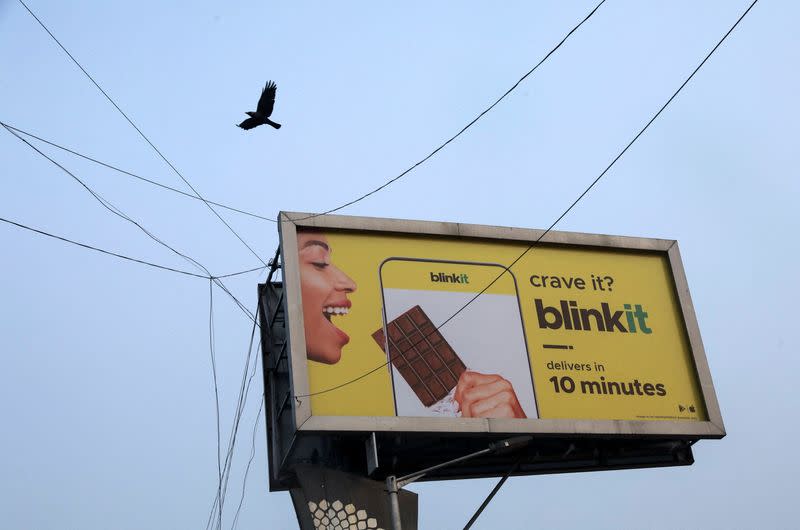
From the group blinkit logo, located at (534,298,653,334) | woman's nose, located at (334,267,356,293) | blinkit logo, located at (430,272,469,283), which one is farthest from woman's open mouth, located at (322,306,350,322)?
blinkit logo, located at (534,298,653,334)

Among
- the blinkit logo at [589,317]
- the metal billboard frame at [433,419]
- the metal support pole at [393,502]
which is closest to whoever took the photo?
Answer: the metal support pole at [393,502]

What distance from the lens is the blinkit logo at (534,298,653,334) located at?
58.0ft

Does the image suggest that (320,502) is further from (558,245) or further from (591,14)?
(591,14)

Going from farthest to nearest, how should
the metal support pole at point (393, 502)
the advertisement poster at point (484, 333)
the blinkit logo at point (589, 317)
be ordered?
the blinkit logo at point (589, 317) < the advertisement poster at point (484, 333) < the metal support pole at point (393, 502)

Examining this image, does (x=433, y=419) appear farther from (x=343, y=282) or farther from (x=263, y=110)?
(x=263, y=110)

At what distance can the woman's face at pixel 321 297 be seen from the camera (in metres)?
16.2

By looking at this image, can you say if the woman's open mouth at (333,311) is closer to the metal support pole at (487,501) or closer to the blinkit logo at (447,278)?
the blinkit logo at (447,278)

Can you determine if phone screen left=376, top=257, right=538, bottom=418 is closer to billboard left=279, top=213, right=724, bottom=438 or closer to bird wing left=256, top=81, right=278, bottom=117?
billboard left=279, top=213, right=724, bottom=438

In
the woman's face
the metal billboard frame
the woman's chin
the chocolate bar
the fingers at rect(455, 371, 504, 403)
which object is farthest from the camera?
the fingers at rect(455, 371, 504, 403)

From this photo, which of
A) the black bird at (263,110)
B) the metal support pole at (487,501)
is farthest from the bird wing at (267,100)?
the metal support pole at (487,501)

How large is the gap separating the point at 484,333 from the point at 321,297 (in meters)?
2.48

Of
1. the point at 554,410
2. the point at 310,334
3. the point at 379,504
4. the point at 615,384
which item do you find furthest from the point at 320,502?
the point at 615,384

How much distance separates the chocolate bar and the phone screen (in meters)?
0.03

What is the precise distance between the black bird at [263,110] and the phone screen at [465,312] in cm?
292
